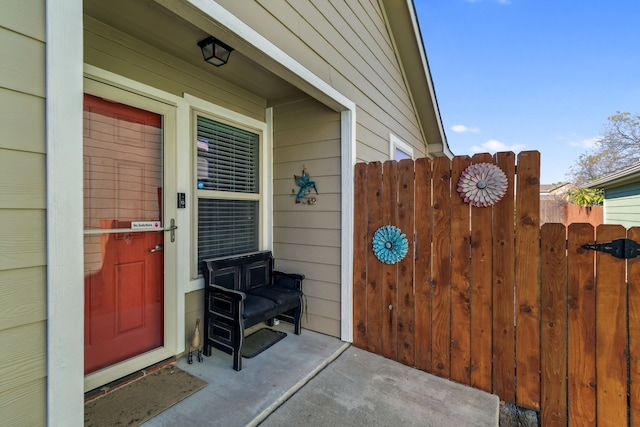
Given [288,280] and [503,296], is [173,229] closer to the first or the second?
[288,280]

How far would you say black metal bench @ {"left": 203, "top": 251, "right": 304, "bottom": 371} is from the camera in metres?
2.21

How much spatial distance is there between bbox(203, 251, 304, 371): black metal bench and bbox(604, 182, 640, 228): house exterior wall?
898cm

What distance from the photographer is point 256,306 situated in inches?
93.4

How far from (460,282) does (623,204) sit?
9.13 metres

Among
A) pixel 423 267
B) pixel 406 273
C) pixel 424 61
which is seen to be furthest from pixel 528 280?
pixel 424 61

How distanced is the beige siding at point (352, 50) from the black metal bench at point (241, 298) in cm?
150

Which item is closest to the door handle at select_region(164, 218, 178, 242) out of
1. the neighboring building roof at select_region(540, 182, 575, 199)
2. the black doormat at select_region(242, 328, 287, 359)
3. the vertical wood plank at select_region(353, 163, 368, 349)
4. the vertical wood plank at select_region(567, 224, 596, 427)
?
the black doormat at select_region(242, 328, 287, 359)

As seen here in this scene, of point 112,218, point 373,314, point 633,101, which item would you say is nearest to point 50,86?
point 112,218

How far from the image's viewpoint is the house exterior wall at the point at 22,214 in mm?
922

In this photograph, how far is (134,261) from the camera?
2.18m

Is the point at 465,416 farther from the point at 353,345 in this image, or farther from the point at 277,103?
the point at 277,103

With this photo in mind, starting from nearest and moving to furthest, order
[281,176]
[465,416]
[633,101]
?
[465,416]
[281,176]
[633,101]

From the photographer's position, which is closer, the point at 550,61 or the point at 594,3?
the point at 594,3

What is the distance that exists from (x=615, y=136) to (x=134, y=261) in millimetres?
23017
